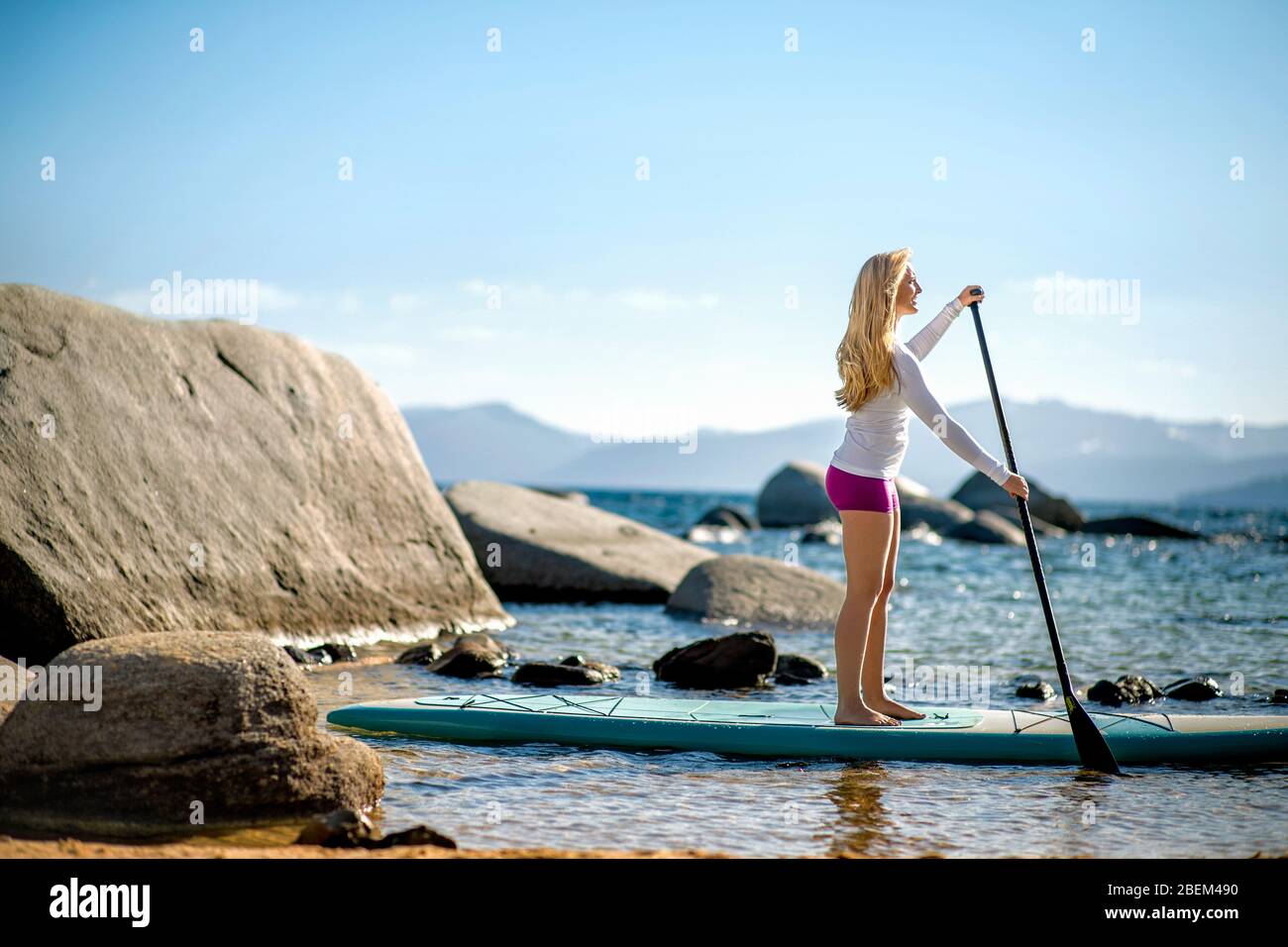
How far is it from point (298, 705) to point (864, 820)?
231 centimetres

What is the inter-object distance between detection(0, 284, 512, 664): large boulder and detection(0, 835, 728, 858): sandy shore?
3.22m

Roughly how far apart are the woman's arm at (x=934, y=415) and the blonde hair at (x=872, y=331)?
0.22 feet

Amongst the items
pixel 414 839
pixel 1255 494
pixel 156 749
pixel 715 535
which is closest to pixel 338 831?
pixel 414 839

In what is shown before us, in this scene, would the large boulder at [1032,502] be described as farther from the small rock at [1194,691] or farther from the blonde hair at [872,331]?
the blonde hair at [872,331]

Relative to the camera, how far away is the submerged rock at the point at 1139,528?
38.9 metres

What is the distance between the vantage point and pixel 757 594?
1259 cm

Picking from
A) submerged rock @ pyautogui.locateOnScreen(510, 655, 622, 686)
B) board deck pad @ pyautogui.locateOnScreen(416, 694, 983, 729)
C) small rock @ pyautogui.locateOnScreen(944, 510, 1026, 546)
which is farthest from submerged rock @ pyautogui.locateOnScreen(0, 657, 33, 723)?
small rock @ pyautogui.locateOnScreen(944, 510, 1026, 546)

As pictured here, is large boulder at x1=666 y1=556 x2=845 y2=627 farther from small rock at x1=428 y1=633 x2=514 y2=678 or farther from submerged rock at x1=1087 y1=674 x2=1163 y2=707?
submerged rock at x1=1087 y1=674 x2=1163 y2=707

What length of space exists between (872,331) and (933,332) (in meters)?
0.53

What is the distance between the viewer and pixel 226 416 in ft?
30.4

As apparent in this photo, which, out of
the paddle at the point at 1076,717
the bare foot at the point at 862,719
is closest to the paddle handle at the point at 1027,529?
the paddle at the point at 1076,717

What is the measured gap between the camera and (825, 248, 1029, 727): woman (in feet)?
18.7
